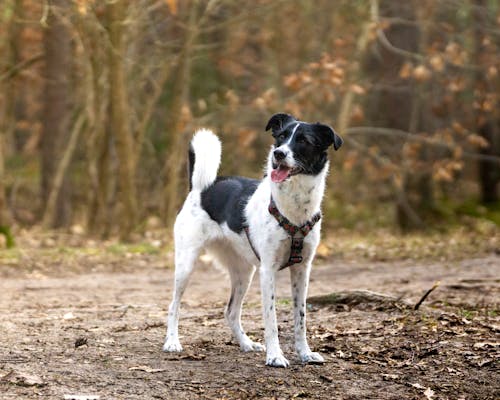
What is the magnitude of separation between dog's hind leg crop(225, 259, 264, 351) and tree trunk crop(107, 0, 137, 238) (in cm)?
742

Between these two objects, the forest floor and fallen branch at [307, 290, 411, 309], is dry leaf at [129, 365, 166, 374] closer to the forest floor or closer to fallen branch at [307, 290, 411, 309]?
the forest floor

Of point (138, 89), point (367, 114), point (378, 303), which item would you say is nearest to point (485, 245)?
point (378, 303)

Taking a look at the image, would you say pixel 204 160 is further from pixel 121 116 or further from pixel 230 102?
pixel 230 102

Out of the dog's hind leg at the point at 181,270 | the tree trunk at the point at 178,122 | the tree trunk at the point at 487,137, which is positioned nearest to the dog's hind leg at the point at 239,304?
the dog's hind leg at the point at 181,270

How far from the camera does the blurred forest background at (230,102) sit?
48.5ft

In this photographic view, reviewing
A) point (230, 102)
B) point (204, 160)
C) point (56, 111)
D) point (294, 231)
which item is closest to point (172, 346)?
point (294, 231)

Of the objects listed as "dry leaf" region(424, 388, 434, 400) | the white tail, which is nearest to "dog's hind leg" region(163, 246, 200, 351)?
the white tail

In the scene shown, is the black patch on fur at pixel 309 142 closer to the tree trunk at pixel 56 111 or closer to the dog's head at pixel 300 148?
the dog's head at pixel 300 148

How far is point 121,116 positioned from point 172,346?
831cm

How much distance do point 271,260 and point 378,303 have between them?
7.09 ft

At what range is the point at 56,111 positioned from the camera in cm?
1842

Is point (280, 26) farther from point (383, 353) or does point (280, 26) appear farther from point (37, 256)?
point (383, 353)

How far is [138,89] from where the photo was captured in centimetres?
1714

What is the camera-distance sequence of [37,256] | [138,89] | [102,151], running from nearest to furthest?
[37,256]
[102,151]
[138,89]
